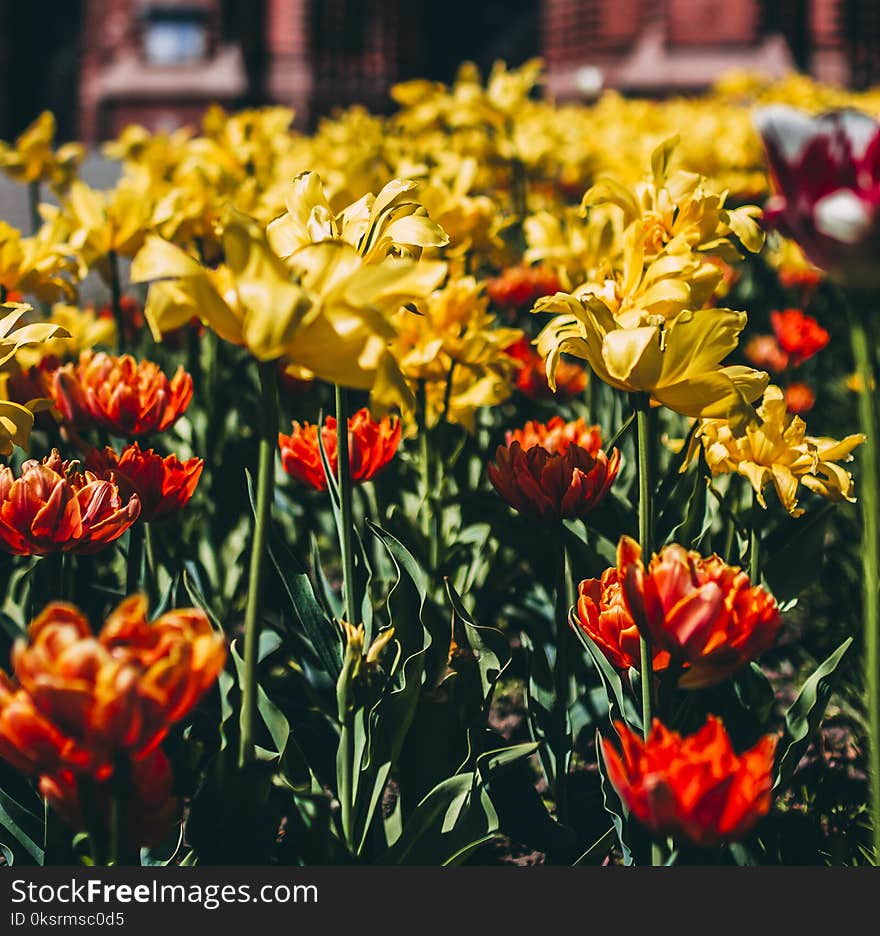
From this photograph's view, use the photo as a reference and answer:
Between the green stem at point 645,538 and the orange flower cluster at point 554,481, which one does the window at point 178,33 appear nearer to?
the orange flower cluster at point 554,481

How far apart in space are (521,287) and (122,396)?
1.47 metres

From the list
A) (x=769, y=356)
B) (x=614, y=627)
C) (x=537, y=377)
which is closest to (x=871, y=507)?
(x=614, y=627)

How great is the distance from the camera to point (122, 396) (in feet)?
4.83

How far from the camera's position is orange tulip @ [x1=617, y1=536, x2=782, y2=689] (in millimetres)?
861

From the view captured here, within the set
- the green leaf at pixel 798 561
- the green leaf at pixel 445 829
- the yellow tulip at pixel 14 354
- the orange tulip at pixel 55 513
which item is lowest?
the green leaf at pixel 445 829

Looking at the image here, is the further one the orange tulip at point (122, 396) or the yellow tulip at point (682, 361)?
the orange tulip at point (122, 396)

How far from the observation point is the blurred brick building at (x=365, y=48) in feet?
50.3

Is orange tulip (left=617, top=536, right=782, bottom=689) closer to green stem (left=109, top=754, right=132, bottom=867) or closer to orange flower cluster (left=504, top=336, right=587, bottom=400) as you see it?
green stem (left=109, top=754, right=132, bottom=867)

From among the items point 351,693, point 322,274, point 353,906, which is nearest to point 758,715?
point 351,693

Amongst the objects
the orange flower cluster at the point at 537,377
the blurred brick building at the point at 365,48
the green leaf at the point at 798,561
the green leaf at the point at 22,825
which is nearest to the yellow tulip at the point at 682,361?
the green leaf at the point at 798,561

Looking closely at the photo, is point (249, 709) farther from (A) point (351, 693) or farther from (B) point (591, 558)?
(B) point (591, 558)

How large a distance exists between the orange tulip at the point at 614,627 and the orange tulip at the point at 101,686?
41 cm

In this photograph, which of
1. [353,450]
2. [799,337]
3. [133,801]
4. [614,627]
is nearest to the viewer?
[133,801]

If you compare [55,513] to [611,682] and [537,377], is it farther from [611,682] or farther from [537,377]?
[537,377]
